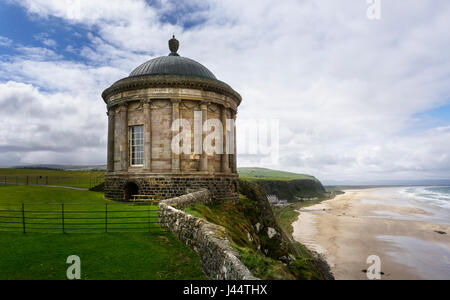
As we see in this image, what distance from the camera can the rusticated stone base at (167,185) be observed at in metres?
19.2

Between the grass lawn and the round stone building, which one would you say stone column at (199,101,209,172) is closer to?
the round stone building

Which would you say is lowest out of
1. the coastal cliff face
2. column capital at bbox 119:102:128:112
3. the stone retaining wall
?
the coastal cliff face

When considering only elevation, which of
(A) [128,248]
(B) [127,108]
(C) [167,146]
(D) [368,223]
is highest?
(B) [127,108]

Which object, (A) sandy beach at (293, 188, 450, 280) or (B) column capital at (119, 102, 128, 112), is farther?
(A) sandy beach at (293, 188, 450, 280)

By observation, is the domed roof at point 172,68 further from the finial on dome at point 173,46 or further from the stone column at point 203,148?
the stone column at point 203,148

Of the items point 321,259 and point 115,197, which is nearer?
point 115,197

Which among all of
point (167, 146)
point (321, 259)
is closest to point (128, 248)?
point (167, 146)

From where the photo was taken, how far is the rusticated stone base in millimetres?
19250

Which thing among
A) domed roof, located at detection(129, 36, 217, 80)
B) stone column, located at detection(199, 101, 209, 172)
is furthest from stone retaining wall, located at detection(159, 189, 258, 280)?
domed roof, located at detection(129, 36, 217, 80)

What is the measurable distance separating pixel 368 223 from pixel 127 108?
39.4 meters

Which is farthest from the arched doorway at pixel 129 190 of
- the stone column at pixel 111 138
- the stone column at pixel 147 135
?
the stone column at pixel 111 138

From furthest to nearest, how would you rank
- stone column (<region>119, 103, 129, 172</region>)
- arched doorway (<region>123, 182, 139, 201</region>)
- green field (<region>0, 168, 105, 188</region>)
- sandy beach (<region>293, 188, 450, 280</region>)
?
green field (<region>0, 168, 105, 188</region>) → sandy beach (<region>293, 188, 450, 280</region>) → stone column (<region>119, 103, 129, 172</region>) → arched doorway (<region>123, 182, 139, 201</region>)

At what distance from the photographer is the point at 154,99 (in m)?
20.2
